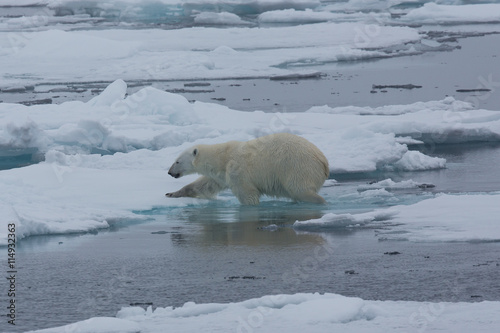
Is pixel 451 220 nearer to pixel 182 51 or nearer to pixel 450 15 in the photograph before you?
pixel 182 51

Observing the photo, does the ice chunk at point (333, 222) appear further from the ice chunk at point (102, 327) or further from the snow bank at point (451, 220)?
the ice chunk at point (102, 327)

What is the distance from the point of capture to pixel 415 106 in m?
13.6

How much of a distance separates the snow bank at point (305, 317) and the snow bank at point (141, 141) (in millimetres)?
2224

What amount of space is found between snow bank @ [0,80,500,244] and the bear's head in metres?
0.18

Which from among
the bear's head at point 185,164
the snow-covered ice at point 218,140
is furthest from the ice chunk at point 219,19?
the bear's head at point 185,164

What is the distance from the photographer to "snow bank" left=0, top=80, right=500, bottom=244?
23.3 feet

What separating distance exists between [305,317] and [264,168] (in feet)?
11.4

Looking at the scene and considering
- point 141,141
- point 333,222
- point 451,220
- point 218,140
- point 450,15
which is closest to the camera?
point 451,220

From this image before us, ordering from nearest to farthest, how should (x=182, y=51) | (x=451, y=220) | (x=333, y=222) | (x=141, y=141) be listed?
1. (x=451, y=220)
2. (x=333, y=222)
3. (x=141, y=141)
4. (x=182, y=51)

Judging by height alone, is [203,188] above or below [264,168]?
below

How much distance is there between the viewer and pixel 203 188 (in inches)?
315

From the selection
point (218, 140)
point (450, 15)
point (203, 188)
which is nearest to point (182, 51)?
point (218, 140)

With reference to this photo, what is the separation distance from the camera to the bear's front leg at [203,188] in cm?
792

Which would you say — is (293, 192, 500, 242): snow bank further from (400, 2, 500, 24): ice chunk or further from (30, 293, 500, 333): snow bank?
(400, 2, 500, 24): ice chunk
